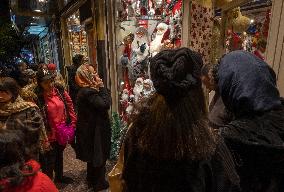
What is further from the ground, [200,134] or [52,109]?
[200,134]

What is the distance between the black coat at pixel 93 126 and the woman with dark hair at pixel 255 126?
Result: 2.32 metres

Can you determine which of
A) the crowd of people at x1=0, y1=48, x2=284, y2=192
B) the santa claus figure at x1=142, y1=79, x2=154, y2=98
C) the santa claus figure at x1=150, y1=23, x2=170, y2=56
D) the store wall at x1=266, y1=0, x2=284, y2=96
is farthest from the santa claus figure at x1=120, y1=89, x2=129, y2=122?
the crowd of people at x1=0, y1=48, x2=284, y2=192

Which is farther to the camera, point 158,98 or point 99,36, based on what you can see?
point 99,36

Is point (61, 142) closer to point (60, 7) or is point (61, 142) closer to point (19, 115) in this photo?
point (19, 115)

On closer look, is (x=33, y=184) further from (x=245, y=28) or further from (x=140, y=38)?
(x=140, y=38)

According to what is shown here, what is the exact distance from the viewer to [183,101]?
1.13 metres

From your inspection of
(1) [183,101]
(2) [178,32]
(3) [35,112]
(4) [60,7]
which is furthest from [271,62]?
(4) [60,7]

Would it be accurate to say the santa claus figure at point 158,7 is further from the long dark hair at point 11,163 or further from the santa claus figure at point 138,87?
the long dark hair at point 11,163

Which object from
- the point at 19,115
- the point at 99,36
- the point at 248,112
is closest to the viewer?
the point at 248,112

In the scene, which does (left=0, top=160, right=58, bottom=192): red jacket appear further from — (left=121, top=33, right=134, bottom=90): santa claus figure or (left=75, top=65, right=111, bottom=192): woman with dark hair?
(left=121, top=33, right=134, bottom=90): santa claus figure

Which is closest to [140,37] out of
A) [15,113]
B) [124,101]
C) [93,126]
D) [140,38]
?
[140,38]

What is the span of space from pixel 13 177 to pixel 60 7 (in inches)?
312

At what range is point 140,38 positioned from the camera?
4.53 metres

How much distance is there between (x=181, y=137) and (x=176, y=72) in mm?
275
